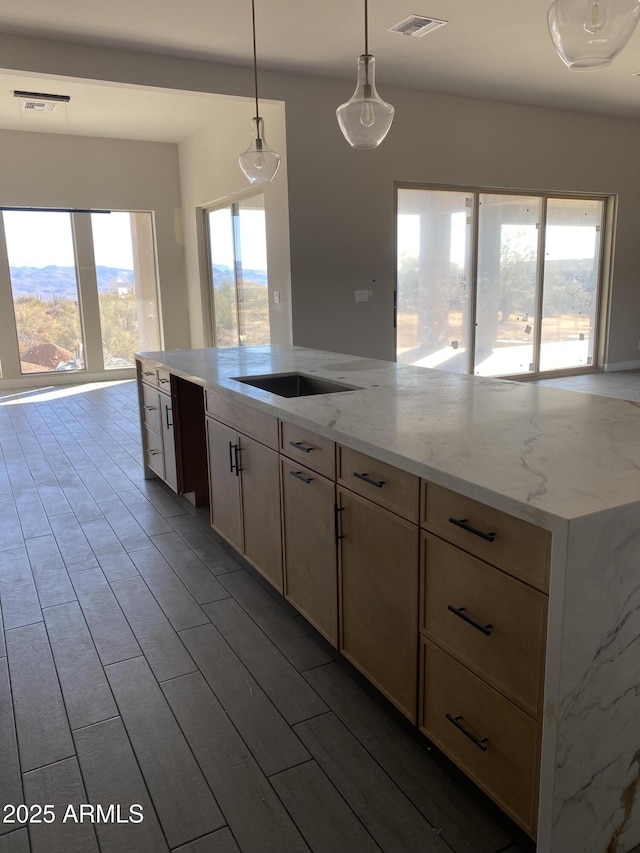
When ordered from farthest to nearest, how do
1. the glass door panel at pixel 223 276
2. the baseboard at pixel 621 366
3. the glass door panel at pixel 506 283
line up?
the baseboard at pixel 621 366 < the glass door panel at pixel 223 276 < the glass door panel at pixel 506 283

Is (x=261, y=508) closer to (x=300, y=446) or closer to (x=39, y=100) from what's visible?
(x=300, y=446)

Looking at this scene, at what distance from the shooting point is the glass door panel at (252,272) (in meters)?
6.89

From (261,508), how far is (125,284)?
7.14 m

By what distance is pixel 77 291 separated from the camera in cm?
860

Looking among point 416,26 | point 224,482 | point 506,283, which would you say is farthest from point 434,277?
point 224,482

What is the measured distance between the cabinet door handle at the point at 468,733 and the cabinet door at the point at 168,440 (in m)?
2.36

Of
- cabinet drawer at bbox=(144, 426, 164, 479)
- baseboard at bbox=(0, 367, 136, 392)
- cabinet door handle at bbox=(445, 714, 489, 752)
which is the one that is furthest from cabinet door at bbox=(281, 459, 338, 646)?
baseboard at bbox=(0, 367, 136, 392)

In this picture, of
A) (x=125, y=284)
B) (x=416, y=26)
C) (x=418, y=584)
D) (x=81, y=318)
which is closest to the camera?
(x=418, y=584)

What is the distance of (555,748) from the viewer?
50.7 inches

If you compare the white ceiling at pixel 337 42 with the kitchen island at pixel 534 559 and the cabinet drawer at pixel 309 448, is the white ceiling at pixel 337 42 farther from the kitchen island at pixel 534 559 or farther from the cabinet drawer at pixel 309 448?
the kitchen island at pixel 534 559

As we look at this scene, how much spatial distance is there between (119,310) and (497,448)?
8089mm

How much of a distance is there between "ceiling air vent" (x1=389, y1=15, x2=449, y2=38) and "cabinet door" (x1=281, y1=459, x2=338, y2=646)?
3851 mm

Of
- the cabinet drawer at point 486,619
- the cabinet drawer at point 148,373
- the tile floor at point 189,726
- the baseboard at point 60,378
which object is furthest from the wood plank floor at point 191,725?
the baseboard at point 60,378

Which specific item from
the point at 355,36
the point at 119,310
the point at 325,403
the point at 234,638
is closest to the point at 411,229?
the point at 355,36
